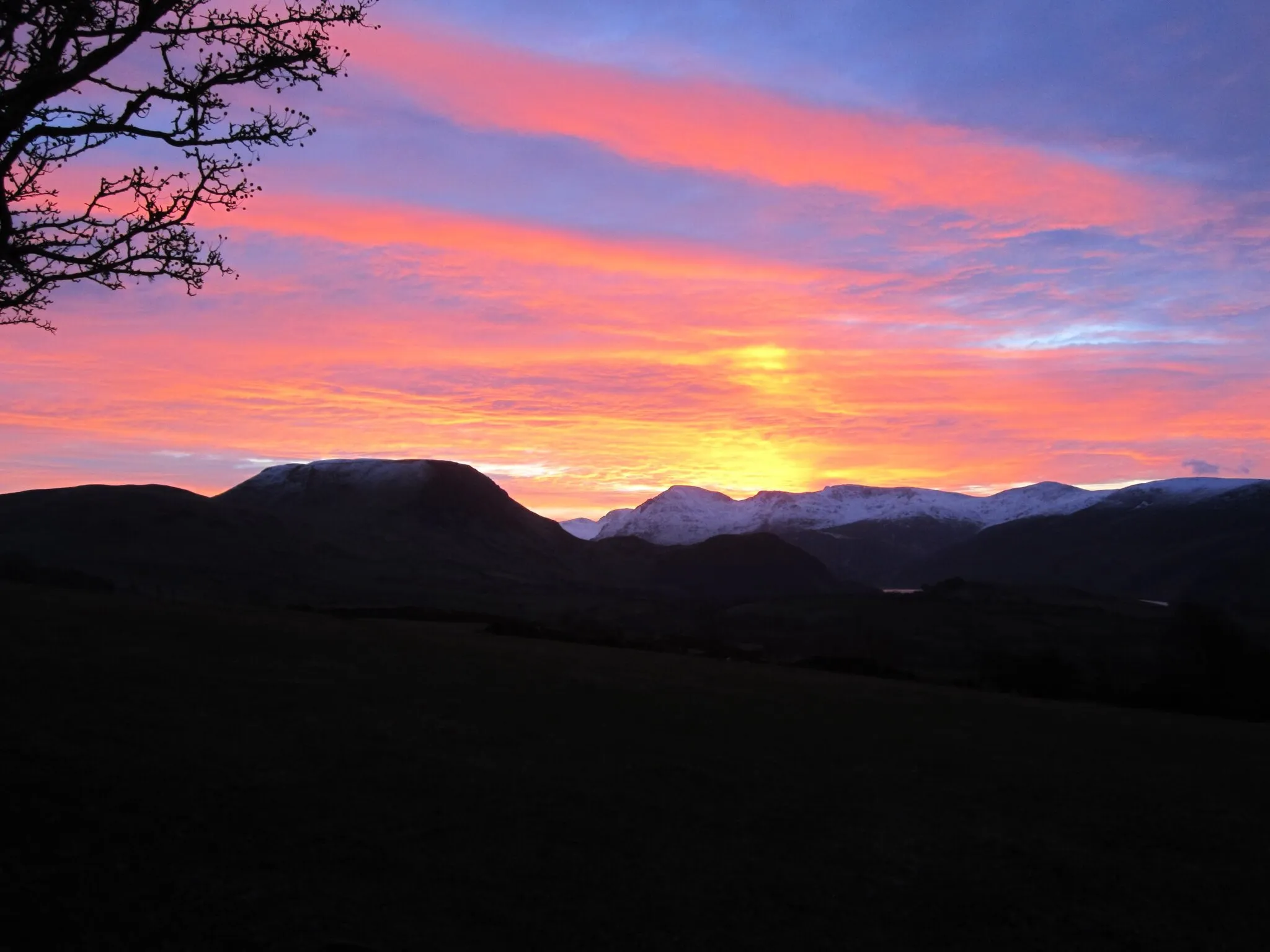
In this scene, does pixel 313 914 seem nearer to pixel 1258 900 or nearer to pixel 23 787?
pixel 23 787

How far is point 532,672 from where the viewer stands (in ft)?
63.7

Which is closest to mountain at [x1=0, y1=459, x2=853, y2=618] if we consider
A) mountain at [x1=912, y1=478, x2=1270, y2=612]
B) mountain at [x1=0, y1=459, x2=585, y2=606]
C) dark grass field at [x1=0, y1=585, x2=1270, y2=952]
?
mountain at [x1=0, y1=459, x2=585, y2=606]

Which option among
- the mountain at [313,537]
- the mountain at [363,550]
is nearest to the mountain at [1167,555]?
the mountain at [363,550]

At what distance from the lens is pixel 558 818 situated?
1007cm

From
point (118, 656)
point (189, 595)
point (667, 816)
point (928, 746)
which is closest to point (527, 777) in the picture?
point (667, 816)

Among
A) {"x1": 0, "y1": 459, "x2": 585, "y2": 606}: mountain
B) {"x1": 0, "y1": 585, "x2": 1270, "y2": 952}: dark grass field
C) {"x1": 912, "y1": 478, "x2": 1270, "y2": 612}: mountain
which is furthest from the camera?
{"x1": 912, "y1": 478, "x2": 1270, "y2": 612}: mountain

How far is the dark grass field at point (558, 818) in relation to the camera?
7508 mm

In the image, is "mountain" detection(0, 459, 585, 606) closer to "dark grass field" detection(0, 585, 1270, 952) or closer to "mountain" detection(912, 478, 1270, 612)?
"dark grass field" detection(0, 585, 1270, 952)

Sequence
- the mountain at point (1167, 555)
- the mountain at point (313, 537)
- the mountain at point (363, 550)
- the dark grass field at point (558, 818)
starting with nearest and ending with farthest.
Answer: the dark grass field at point (558, 818) → the mountain at point (363, 550) → the mountain at point (313, 537) → the mountain at point (1167, 555)

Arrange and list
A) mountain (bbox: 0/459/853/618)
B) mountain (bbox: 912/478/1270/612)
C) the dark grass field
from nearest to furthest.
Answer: the dark grass field
mountain (bbox: 0/459/853/618)
mountain (bbox: 912/478/1270/612)

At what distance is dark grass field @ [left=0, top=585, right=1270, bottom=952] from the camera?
24.6 feet

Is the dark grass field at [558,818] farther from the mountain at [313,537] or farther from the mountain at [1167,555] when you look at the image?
the mountain at [1167,555]

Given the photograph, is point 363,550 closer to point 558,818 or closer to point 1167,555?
point 1167,555

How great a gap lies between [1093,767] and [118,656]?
47.7ft
